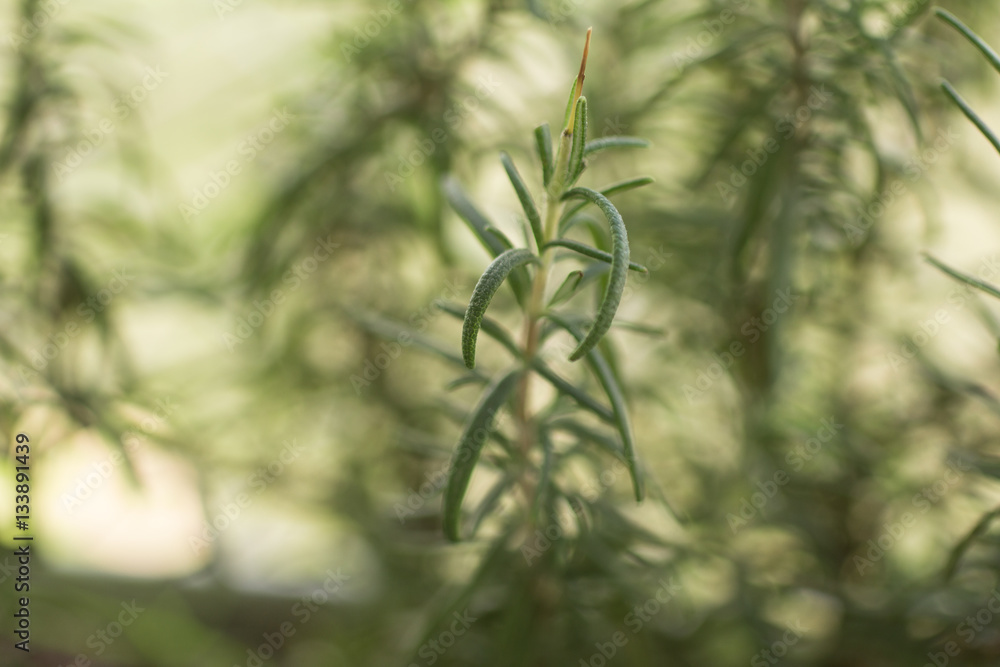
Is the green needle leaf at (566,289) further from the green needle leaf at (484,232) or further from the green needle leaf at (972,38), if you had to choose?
the green needle leaf at (972,38)

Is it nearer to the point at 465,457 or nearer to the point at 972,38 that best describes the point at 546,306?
the point at 465,457

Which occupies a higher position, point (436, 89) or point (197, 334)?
point (436, 89)

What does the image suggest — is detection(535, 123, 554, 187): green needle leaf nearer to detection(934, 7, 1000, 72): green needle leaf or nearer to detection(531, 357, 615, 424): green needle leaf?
detection(531, 357, 615, 424): green needle leaf

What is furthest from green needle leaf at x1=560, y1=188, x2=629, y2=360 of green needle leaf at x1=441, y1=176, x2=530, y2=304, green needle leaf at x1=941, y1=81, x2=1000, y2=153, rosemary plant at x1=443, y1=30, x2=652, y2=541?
green needle leaf at x1=941, y1=81, x2=1000, y2=153

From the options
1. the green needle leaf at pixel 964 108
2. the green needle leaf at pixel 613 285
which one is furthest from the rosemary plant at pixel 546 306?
the green needle leaf at pixel 964 108

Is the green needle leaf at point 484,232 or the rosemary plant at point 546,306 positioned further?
the green needle leaf at point 484,232

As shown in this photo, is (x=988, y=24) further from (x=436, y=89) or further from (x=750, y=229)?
(x=436, y=89)

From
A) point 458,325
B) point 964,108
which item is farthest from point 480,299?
point 458,325

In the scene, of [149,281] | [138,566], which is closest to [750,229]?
[149,281]
